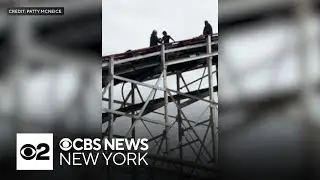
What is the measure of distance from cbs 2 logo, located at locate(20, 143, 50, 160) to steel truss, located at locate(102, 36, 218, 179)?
17.6 inches

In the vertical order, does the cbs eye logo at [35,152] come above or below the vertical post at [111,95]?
below

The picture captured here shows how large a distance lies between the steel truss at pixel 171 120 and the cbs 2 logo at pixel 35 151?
1.47ft

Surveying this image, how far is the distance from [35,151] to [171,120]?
1.02 m

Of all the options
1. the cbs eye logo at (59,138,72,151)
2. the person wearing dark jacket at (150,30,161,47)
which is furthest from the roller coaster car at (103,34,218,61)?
the cbs eye logo at (59,138,72,151)

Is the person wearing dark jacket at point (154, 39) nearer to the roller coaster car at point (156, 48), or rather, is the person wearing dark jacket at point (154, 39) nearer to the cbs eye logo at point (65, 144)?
the roller coaster car at point (156, 48)

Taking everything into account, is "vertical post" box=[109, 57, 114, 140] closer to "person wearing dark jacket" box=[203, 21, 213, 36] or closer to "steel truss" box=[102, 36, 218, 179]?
"steel truss" box=[102, 36, 218, 179]

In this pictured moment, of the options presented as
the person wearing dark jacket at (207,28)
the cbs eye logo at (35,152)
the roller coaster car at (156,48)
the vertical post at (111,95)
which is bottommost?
the cbs eye logo at (35,152)

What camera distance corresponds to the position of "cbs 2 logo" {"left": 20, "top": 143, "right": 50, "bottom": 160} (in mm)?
3655

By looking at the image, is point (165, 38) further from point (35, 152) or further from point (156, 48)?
point (35, 152)

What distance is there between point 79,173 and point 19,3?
1.32 meters

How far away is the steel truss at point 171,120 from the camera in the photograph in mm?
3668

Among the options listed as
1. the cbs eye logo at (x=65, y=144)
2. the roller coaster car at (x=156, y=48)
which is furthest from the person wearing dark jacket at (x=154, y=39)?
the cbs eye logo at (x=65, y=144)

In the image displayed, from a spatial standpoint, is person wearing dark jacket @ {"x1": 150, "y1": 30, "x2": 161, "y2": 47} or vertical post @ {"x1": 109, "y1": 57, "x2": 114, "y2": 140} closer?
vertical post @ {"x1": 109, "y1": 57, "x2": 114, "y2": 140}

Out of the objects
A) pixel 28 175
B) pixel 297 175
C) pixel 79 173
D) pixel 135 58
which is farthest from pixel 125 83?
pixel 297 175
